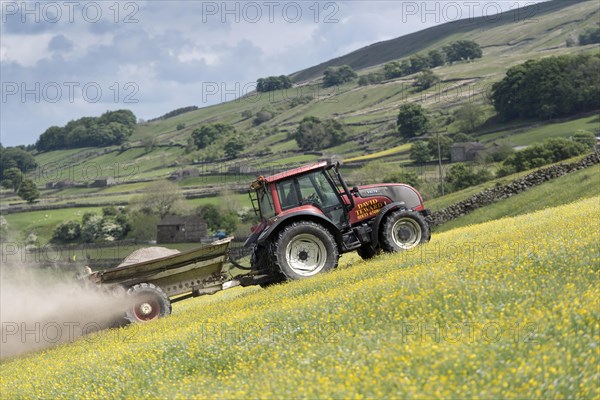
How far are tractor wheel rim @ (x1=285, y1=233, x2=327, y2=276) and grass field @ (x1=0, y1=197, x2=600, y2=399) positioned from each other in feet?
6.83

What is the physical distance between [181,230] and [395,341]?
94.0 m

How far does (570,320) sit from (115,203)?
404ft

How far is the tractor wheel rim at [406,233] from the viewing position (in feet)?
57.8

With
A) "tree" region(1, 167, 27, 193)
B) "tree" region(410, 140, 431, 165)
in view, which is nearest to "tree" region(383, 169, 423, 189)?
"tree" region(410, 140, 431, 165)

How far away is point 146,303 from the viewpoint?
17906mm

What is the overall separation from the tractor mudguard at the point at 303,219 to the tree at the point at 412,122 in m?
141

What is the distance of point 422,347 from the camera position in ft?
27.7

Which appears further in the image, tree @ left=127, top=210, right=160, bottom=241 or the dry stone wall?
tree @ left=127, top=210, right=160, bottom=241

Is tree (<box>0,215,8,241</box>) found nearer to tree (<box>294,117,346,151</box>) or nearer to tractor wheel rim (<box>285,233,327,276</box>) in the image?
tree (<box>294,117,346,151</box>)

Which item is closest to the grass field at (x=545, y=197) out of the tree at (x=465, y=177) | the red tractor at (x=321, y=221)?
the red tractor at (x=321, y=221)

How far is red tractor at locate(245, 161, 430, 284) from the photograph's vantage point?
16.5 m

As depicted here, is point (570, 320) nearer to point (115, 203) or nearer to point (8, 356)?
point (8, 356)

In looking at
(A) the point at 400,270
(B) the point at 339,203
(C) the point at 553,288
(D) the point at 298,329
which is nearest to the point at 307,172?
(B) the point at 339,203

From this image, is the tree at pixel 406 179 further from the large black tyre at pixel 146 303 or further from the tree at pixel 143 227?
the large black tyre at pixel 146 303
